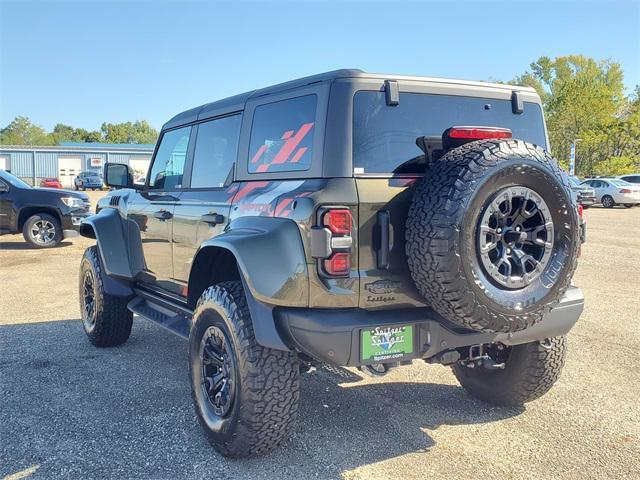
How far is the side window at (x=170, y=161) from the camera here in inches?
173

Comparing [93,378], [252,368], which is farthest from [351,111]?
[93,378]

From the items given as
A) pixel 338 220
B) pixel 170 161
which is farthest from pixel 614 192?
pixel 338 220

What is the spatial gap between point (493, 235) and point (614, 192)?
26.6 metres

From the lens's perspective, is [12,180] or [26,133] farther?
[26,133]

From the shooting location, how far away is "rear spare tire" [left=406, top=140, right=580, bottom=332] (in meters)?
2.57

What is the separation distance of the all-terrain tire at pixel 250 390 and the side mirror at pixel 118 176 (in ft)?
6.90

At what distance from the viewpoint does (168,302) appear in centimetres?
437

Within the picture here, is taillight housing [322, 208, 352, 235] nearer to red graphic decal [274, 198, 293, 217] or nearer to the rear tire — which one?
red graphic decal [274, 198, 293, 217]

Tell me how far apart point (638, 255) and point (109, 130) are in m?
127

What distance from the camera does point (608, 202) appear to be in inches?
1045

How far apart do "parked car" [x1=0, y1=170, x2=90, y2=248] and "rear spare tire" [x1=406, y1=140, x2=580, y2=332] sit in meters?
10.5

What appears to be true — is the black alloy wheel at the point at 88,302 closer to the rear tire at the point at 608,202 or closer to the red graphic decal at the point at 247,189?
the red graphic decal at the point at 247,189

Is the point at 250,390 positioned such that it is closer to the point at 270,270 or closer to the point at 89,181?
the point at 270,270

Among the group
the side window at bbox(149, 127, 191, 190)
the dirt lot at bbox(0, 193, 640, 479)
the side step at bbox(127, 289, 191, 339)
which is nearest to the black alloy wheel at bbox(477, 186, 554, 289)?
the dirt lot at bbox(0, 193, 640, 479)
